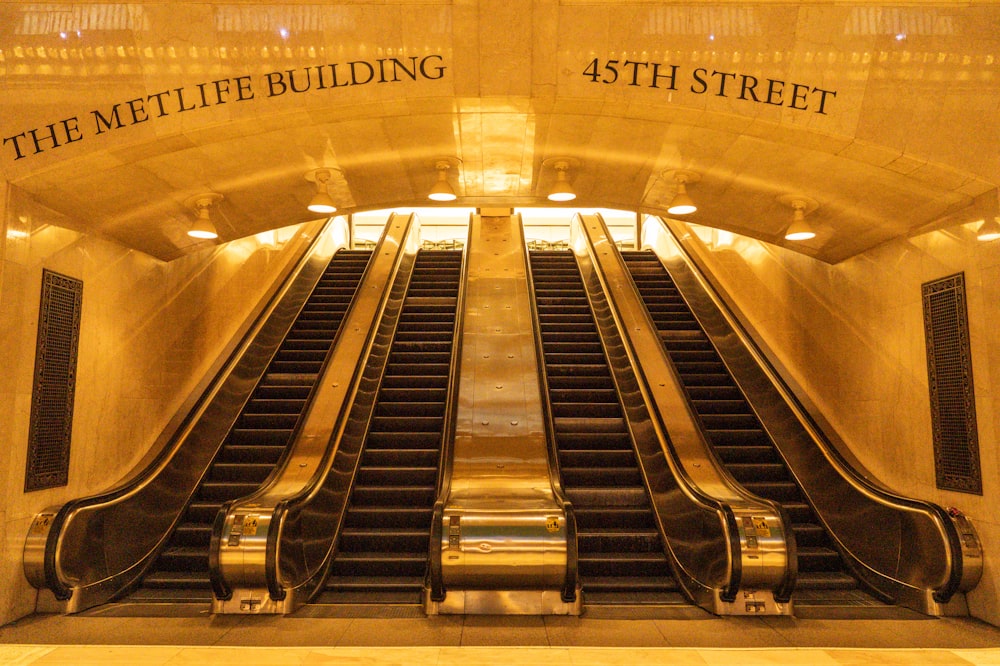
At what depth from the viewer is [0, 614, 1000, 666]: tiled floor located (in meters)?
3.94

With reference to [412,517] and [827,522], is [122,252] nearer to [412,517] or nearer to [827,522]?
[412,517]

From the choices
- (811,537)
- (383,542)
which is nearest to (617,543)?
(811,537)

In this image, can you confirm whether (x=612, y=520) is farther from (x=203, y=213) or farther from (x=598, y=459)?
(x=203, y=213)

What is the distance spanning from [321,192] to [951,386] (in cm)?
490

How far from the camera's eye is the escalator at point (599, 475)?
548cm

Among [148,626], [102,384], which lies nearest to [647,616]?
[148,626]

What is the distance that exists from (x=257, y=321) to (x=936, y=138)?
26.8 ft

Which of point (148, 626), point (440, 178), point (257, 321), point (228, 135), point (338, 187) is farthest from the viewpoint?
point (257, 321)

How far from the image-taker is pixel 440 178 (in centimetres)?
550

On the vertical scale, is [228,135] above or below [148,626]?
above

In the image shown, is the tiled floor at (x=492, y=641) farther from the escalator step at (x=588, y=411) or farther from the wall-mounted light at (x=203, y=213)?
the escalator step at (x=588, y=411)

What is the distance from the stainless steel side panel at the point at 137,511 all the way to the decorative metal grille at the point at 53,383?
1.07 ft

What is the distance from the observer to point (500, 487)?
5809 mm

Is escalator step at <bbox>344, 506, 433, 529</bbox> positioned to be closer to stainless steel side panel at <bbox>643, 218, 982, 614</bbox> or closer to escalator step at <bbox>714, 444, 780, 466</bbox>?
escalator step at <bbox>714, 444, 780, 466</bbox>
